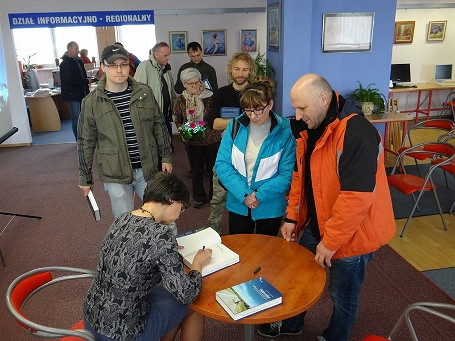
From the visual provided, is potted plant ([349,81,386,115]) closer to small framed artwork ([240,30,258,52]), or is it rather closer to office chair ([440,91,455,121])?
small framed artwork ([240,30,258,52])

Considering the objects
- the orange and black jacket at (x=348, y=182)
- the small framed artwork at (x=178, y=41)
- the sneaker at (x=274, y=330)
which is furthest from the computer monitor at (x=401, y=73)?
the orange and black jacket at (x=348, y=182)

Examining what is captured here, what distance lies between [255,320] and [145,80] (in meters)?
4.35

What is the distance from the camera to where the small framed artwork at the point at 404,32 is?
8398mm

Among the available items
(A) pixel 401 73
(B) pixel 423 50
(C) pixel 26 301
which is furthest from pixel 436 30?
(C) pixel 26 301

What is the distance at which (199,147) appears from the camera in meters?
4.47

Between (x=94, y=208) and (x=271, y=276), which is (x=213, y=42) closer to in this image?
(x=94, y=208)

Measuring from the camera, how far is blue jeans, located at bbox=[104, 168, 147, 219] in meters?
2.91

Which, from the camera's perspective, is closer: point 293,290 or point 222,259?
point 293,290

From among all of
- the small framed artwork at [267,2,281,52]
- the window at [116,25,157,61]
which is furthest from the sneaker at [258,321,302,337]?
the window at [116,25,157,61]

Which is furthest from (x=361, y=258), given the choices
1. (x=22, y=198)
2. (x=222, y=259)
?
(x=22, y=198)

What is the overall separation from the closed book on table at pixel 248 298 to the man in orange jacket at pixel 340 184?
0.38m

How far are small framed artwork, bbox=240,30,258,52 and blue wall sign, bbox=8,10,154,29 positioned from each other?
5.35 feet

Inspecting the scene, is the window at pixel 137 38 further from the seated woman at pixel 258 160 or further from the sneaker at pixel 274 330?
the sneaker at pixel 274 330

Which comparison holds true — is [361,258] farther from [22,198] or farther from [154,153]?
[22,198]
